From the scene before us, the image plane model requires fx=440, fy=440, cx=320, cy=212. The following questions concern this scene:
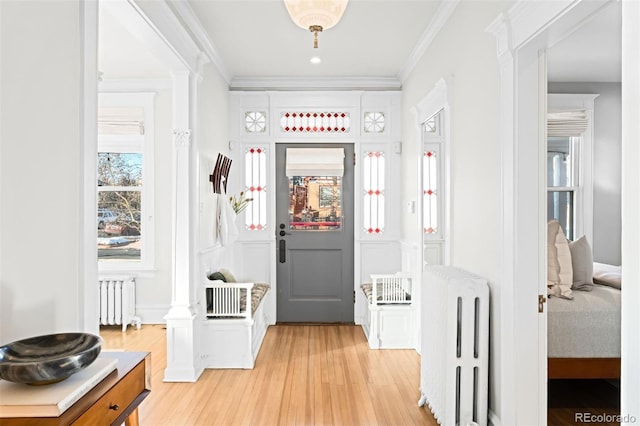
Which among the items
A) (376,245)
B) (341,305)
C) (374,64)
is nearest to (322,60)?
(374,64)

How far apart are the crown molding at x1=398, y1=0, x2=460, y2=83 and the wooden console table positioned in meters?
3.05

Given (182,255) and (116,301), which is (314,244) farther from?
(116,301)

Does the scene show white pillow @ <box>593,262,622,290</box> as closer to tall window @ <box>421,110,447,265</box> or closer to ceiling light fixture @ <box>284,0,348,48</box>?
tall window @ <box>421,110,447,265</box>

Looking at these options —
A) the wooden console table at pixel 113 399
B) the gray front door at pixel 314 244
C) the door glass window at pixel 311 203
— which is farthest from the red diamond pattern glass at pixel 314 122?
the wooden console table at pixel 113 399

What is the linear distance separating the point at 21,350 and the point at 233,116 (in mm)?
4212

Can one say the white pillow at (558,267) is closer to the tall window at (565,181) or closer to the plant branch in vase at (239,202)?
the tall window at (565,181)

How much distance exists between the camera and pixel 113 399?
4.68ft

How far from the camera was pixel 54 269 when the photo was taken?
172 cm

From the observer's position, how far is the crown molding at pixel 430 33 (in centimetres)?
329

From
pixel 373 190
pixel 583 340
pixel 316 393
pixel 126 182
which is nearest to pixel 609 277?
pixel 583 340

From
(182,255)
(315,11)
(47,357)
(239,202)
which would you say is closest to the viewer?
(47,357)

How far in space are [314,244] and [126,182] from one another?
7.89 feet

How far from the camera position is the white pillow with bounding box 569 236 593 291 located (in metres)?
3.05

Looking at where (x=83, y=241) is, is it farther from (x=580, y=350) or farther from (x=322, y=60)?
(x=322, y=60)
